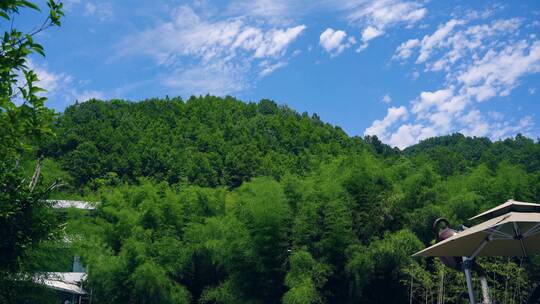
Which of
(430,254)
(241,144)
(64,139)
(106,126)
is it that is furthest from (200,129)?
(430,254)

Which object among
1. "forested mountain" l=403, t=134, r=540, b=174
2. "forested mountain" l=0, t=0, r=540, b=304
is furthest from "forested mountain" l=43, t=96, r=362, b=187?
"forested mountain" l=0, t=0, r=540, b=304

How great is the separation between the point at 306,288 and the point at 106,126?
15.9 meters

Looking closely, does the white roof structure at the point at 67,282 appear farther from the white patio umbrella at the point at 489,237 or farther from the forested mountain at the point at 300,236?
the white patio umbrella at the point at 489,237

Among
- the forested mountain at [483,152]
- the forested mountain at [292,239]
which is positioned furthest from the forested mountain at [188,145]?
the forested mountain at [292,239]

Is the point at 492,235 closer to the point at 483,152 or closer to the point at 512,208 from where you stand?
the point at 512,208

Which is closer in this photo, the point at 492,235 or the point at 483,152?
the point at 492,235

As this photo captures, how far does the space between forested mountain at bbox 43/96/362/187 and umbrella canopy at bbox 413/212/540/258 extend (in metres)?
13.4

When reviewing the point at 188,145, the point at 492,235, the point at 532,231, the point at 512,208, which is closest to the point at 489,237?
the point at 492,235

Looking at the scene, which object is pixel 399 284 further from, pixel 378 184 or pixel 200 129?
pixel 200 129

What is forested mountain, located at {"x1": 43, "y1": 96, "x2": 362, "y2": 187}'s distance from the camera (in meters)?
20.8

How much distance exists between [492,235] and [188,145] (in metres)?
19.5

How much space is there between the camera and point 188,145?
22797mm

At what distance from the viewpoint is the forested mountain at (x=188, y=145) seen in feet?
68.1

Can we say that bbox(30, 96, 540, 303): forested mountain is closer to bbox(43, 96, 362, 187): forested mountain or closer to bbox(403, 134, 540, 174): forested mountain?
bbox(403, 134, 540, 174): forested mountain
